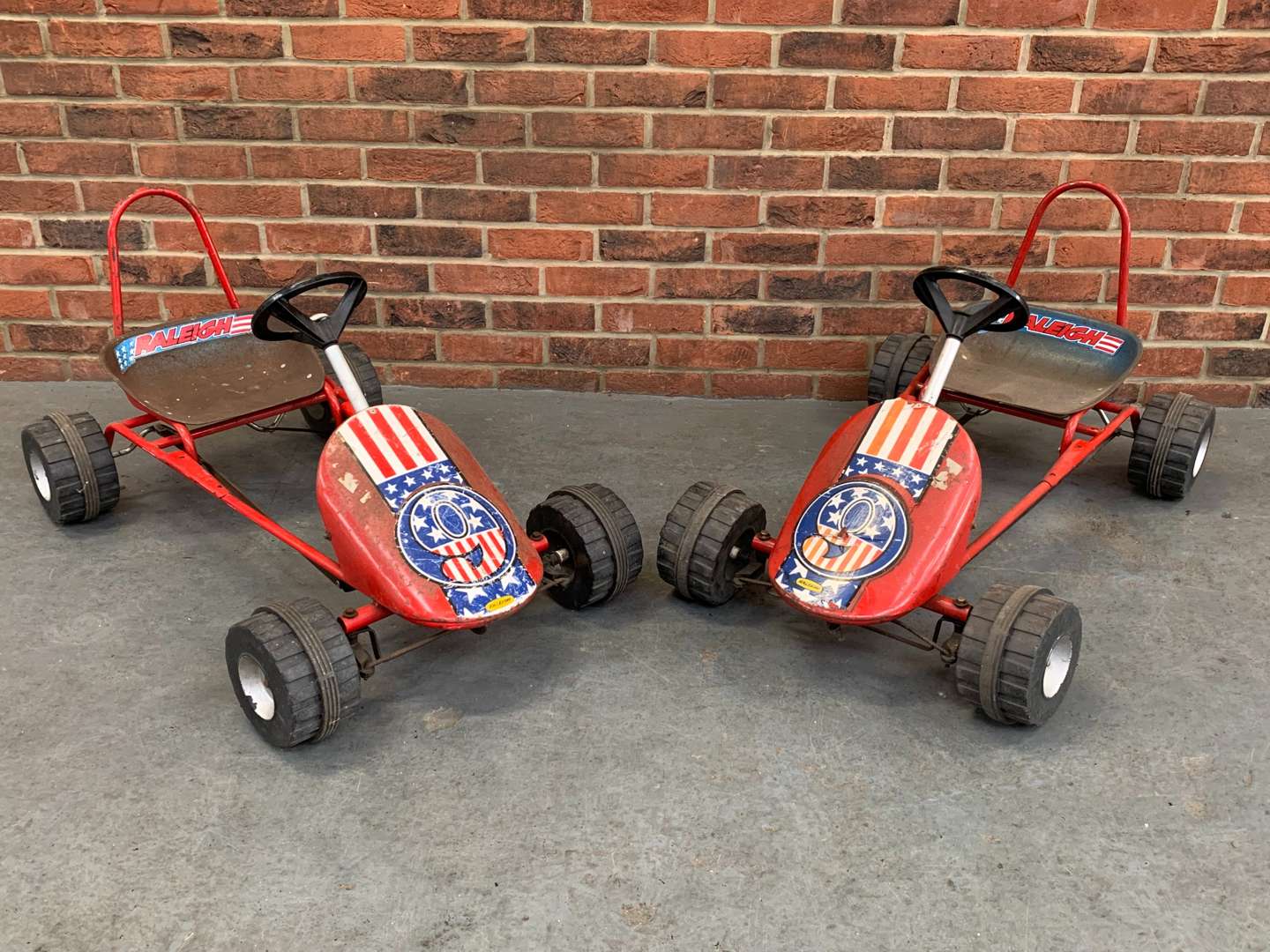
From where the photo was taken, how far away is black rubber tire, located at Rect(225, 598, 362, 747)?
2125 mm

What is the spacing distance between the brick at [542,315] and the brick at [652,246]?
22cm

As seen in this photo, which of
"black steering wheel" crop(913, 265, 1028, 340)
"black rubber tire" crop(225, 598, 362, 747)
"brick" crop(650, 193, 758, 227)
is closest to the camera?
"black rubber tire" crop(225, 598, 362, 747)

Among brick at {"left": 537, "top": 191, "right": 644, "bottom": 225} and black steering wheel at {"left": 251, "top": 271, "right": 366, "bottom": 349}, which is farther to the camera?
brick at {"left": 537, "top": 191, "right": 644, "bottom": 225}

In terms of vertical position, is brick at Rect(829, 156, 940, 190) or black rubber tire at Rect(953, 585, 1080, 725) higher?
brick at Rect(829, 156, 940, 190)

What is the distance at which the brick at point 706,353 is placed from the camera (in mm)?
3898

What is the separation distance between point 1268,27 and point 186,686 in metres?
3.63

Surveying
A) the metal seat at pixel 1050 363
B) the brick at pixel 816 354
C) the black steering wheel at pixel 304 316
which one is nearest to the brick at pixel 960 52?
the metal seat at pixel 1050 363

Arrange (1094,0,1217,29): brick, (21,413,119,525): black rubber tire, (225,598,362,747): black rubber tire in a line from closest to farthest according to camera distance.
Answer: (225,598,362,747): black rubber tire, (21,413,119,525): black rubber tire, (1094,0,1217,29): brick

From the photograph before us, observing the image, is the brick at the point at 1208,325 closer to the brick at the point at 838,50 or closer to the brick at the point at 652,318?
the brick at the point at 838,50

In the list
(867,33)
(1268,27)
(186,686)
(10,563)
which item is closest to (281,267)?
(10,563)

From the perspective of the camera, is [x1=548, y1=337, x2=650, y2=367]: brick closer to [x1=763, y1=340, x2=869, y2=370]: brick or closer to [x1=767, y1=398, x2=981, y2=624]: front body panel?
[x1=763, y1=340, x2=869, y2=370]: brick

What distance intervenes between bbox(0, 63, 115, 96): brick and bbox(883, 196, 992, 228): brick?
261 cm

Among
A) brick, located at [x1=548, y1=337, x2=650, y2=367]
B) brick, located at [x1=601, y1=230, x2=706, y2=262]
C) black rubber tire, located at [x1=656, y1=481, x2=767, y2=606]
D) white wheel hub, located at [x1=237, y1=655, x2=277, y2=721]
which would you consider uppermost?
brick, located at [x1=601, y1=230, x2=706, y2=262]

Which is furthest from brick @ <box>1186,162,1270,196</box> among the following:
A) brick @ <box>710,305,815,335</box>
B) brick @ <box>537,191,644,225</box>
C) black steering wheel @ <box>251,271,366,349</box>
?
black steering wheel @ <box>251,271,366,349</box>
